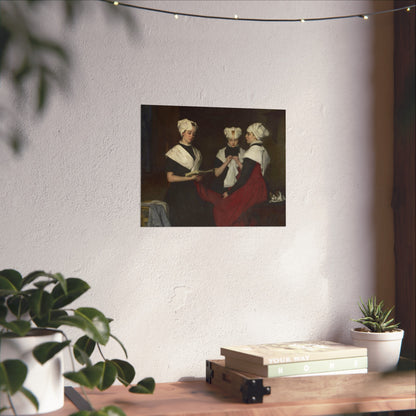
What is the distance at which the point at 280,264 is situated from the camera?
84.4 inches

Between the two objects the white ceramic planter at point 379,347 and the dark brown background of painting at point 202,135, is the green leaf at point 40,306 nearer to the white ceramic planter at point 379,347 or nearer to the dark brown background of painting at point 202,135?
the dark brown background of painting at point 202,135

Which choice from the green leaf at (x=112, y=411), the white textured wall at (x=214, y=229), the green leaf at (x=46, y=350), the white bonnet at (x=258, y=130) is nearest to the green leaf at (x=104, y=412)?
the green leaf at (x=112, y=411)

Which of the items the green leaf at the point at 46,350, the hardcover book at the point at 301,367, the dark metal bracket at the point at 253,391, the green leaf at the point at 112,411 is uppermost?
Result: the green leaf at the point at 46,350

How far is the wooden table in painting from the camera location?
5.38 feet

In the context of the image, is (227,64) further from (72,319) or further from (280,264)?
(72,319)

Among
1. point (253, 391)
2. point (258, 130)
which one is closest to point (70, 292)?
point (253, 391)

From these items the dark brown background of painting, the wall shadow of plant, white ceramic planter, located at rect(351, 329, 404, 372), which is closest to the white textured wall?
the dark brown background of painting

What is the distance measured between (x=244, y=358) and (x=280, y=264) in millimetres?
449

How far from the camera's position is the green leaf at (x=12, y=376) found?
1.32 metres

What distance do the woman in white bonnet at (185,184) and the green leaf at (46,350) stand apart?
695 mm

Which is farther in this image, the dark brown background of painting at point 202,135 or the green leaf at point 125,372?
the dark brown background of painting at point 202,135

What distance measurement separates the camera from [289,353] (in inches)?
70.3

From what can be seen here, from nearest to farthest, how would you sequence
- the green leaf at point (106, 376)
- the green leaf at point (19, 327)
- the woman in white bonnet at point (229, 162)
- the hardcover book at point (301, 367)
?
the green leaf at point (19, 327), the green leaf at point (106, 376), the hardcover book at point (301, 367), the woman in white bonnet at point (229, 162)

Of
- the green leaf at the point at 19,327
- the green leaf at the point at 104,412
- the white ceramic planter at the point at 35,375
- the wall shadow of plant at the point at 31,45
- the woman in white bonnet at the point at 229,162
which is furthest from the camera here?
the woman in white bonnet at the point at 229,162
